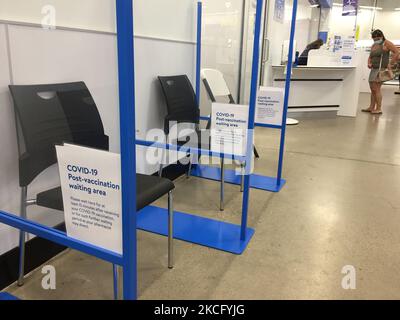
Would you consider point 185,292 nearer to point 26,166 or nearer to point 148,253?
point 148,253

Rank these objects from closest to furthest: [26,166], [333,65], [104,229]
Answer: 1. [104,229]
2. [26,166]
3. [333,65]

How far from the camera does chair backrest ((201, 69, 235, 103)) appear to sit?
109 inches

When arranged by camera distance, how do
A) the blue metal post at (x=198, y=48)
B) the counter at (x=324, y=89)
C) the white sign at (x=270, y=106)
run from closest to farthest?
1. the white sign at (x=270, y=106)
2. the blue metal post at (x=198, y=48)
3. the counter at (x=324, y=89)

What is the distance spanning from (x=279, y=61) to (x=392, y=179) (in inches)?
113

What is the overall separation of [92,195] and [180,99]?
1.75 metres

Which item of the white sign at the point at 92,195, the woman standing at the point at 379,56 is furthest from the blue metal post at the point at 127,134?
the woman standing at the point at 379,56

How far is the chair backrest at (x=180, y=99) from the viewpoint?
8.16 ft

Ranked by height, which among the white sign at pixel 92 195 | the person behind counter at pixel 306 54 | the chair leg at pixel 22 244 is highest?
the person behind counter at pixel 306 54

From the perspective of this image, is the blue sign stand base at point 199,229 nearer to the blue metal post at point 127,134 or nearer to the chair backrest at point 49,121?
the chair backrest at point 49,121

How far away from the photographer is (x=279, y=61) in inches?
207

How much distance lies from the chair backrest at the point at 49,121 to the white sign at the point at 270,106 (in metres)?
1.51

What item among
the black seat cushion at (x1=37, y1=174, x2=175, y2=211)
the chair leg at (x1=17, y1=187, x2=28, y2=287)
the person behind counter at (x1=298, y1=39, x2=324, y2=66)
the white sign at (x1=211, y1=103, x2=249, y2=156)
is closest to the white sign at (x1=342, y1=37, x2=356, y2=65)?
the person behind counter at (x1=298, y1=39, x2=324, y2=66)

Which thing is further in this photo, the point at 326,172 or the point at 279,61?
the point at 279,61

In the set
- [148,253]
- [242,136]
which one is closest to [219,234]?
[148,253]
